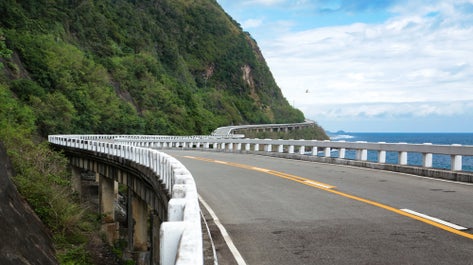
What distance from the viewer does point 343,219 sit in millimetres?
9617

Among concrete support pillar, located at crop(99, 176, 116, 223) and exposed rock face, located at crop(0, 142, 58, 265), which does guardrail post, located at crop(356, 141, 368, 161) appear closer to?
exposed rock face, located at crop(0, 142, 58, 265)

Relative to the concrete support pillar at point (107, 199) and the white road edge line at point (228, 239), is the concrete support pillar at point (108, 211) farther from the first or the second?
the white road edge line at point (228, 239)

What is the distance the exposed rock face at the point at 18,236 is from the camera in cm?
985

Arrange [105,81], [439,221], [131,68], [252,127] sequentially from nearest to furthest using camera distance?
[439,221], [105,81], [131,68], [252,127]

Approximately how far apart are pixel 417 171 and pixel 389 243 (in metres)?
10.9

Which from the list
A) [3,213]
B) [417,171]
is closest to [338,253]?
[3,213]

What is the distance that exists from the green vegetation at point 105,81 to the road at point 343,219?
5808mm

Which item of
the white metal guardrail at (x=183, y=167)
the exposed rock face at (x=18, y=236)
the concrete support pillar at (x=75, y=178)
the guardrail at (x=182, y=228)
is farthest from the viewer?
the concrete support pillar at (x=75, y=178)

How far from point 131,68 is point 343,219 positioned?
8349 centimetres

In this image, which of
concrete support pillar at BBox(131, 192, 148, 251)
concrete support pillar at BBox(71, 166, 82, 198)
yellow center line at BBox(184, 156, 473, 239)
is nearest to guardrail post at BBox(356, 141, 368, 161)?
yellow center line at BBox(184, 156, 473, 239)

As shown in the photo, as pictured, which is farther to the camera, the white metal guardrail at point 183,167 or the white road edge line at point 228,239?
the white road edge line at point 228,239

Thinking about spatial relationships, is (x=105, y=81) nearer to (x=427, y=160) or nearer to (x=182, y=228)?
(x=427, y=160)

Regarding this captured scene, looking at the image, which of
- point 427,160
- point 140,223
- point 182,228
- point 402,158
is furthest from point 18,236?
point 402,158

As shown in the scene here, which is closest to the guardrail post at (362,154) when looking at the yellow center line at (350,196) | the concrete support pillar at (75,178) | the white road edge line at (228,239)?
the yellow center line at (350,196)
